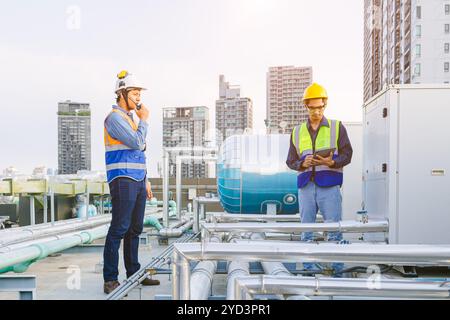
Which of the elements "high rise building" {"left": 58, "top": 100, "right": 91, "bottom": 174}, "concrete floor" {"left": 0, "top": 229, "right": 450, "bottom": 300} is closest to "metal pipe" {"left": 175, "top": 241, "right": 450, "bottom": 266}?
"concrete floor" {"left": 0, "top": 229, "right": 450, "bottom": 300}

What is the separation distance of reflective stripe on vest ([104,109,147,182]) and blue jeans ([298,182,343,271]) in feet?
4.72

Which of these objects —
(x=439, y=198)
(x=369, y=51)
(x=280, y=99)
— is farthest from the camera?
(x=369, y=51)

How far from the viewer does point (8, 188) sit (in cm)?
710

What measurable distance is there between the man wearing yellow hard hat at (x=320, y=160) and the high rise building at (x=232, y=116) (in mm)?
2251

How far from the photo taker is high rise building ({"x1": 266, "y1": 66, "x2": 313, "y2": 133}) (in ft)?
15.9

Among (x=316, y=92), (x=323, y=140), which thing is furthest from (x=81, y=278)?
(x=316, y=92)

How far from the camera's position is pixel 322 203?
3.96m

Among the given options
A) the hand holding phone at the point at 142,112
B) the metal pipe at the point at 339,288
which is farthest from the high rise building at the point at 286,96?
the metal pipe at the point at 339,288

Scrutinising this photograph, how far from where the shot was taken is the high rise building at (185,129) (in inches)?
263

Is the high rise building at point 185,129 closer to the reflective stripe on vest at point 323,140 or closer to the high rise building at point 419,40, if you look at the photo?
the reflective stripe on vest at point 323,140

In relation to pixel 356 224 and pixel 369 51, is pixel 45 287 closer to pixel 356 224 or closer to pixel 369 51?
pixel 356 224

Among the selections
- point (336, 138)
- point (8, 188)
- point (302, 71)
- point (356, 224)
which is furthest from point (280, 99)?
point (8, 188)
